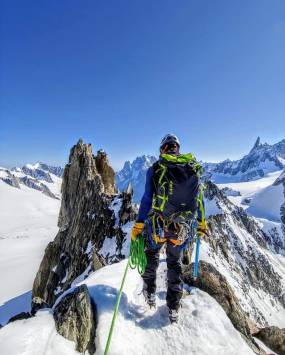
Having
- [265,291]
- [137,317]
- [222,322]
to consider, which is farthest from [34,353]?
[265,291]

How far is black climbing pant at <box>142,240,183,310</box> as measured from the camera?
7.72 meters

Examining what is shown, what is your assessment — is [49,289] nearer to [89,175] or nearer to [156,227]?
[89,175]

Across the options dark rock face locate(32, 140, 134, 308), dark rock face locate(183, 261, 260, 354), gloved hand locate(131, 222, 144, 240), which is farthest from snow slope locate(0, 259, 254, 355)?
dark rock face locate(32, 140, 134, 308)

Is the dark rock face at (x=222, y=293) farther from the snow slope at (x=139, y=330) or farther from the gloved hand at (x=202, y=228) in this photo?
the gloved hand at (x=202, y=228)

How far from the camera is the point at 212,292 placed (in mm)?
9438

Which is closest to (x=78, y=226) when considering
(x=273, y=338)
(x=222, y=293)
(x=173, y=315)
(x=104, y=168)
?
(x=104, y=168)

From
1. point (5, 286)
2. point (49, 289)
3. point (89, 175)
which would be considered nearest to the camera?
point (49, 289)

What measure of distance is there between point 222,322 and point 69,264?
21.3 meters

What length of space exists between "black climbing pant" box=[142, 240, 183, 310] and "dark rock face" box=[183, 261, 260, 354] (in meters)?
2.10

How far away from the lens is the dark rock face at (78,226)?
25828mm

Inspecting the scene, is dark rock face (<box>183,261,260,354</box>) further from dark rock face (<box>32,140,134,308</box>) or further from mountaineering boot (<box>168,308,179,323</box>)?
dark rock face (<box>32,140,134,308</box>)

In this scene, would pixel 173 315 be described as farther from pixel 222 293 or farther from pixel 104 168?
pixel 104 168

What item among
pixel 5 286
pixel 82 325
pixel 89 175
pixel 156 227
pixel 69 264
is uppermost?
pixel 89 175

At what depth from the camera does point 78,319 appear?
6.45 m
